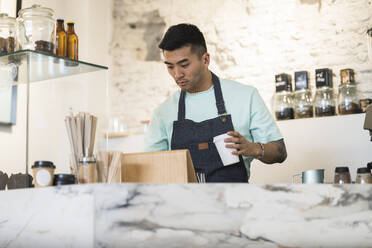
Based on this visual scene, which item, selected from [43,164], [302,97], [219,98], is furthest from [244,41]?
[43,164]

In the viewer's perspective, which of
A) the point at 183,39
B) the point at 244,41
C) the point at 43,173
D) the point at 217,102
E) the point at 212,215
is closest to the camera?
the point at 212,215

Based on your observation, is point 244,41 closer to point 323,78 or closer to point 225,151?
point 323,78

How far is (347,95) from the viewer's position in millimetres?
3633

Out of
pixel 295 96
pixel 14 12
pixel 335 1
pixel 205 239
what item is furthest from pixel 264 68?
pixel 205 239

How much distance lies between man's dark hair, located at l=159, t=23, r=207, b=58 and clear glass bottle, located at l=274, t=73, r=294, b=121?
49.9 inches

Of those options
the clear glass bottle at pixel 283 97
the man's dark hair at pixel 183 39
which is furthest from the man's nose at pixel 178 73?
the clear glass bottle at pixel 283 97

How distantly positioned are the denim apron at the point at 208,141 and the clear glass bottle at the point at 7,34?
1.08m

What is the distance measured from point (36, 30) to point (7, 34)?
22 centimetres

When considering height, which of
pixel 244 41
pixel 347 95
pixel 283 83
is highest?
pixel 244 41

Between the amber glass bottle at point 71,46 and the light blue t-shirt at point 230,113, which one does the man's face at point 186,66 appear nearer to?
the light blue t-shirt at point 230,113

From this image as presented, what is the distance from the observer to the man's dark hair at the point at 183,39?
105 inches

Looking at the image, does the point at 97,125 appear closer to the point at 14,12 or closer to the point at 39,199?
the point at 39,199

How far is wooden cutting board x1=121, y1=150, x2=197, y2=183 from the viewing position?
186cm

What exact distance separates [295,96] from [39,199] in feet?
8.60
